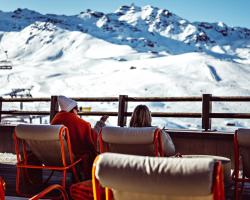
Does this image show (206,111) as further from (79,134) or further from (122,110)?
(79,134)

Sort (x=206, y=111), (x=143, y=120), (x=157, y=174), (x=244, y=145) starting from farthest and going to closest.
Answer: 1. (x=206, y=111)
2. (x=143, y=120)
3. (x=244, y=145)
4. (x=157, y=174)

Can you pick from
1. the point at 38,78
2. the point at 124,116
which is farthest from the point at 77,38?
the point at 124,116

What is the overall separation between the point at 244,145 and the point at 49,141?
1.51 meters

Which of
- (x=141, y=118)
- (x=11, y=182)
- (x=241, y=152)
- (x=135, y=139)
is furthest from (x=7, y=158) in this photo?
(x=241, y=152)

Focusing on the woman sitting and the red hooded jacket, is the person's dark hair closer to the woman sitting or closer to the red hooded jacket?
the woman sitting

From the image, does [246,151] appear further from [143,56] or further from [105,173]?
[143,56]

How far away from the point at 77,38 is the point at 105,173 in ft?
574

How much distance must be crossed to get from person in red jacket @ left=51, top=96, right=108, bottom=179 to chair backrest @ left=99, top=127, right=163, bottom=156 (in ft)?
2.81

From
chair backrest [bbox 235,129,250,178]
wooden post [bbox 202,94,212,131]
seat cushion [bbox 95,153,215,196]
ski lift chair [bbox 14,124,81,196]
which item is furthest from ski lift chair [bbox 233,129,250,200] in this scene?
wooden post [bbox 202,94,212,131]

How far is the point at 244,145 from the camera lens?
318 centimetres

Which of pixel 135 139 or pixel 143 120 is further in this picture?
pixel 143 120

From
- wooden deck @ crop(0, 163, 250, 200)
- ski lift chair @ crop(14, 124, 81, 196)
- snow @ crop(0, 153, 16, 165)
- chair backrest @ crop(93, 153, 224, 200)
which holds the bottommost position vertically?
snow @ crop(0, 153, 16, 165)

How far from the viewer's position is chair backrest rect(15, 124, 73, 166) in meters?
3.66

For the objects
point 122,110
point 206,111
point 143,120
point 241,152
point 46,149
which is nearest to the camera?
point 241,152
